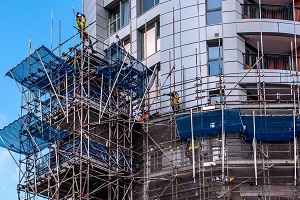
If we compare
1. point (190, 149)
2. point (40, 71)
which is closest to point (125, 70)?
point (40, 71)

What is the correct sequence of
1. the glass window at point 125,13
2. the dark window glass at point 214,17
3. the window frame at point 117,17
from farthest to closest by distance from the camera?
1. the window frame at point 117,17
2. the glass window at point 125,13
3. the dark window glass at point 214,17

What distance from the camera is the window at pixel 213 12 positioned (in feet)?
130

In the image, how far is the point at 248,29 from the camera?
38969 mm

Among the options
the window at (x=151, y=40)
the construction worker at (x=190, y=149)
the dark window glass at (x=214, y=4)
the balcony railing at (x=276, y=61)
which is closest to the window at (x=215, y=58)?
the balcony railing at (x=276, y=61)

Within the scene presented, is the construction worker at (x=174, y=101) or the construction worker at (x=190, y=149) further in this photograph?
the construction worker at (x=174, y=101)

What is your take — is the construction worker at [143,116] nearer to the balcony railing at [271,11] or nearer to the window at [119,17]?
the window at [119,17]

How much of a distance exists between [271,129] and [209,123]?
9.30ft

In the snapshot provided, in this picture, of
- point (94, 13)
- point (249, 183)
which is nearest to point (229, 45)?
point (249, 183)

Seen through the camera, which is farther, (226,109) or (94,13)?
(94,13)

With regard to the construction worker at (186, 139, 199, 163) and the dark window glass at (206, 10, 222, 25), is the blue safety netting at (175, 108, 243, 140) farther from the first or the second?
the dark window glass at (206, 10, 222, 25)

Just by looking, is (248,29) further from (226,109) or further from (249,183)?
(249,183)

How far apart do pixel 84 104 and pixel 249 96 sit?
8080 millimetres

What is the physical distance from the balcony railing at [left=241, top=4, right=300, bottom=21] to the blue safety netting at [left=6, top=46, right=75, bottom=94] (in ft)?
31.3

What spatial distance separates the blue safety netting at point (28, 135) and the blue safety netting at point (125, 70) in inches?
158
